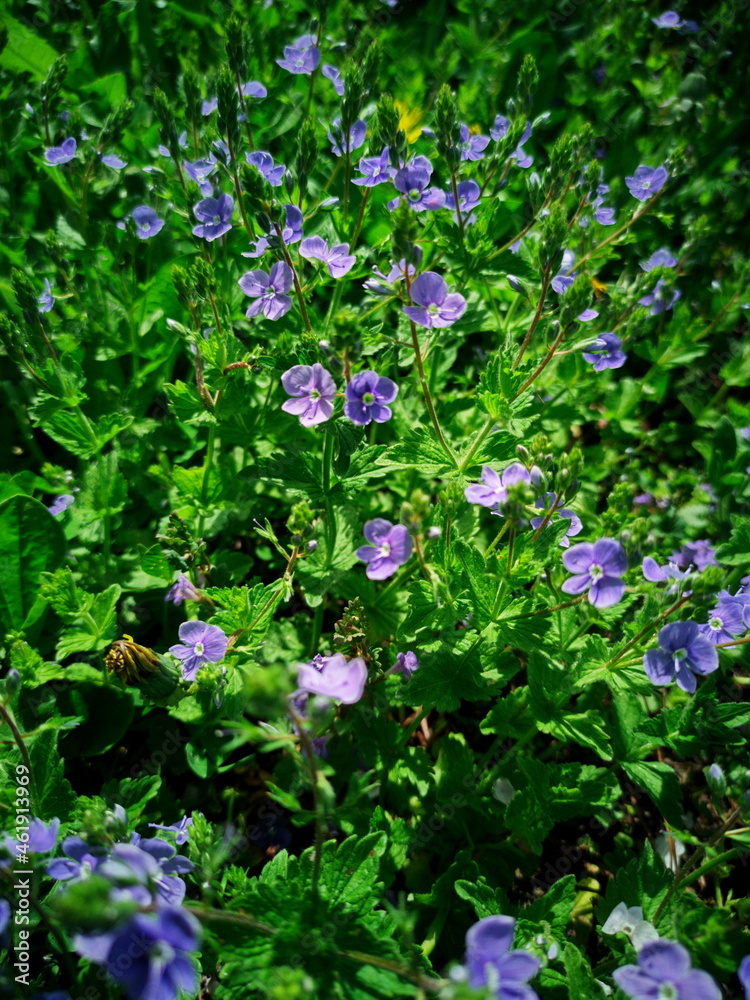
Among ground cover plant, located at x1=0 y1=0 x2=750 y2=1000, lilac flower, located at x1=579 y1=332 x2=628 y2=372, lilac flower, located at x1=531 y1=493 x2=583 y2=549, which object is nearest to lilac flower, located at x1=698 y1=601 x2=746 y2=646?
ground cover plant, located at x1=0 y1=0 x2=750 y2=1000

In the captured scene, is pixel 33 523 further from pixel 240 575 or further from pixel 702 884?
pixel 702 884

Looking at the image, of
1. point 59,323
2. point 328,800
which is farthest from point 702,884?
point 59,323

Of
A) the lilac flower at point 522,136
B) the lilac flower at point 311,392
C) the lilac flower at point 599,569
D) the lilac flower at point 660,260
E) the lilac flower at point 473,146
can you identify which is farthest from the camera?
the lilac flower at point 660,260

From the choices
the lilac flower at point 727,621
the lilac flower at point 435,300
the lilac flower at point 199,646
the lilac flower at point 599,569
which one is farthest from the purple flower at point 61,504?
the lilac flower at point 727,621

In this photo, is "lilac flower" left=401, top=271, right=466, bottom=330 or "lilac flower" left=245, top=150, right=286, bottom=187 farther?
"lilac flower" left=245, top=150, right=286, bottom=187

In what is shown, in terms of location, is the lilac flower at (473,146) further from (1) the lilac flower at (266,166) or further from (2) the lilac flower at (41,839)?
(2) the lilac flower at (41,839)

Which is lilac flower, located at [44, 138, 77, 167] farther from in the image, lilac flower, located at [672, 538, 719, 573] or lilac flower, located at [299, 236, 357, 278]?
lilac flower, located at [672, 538, 719, 573]
